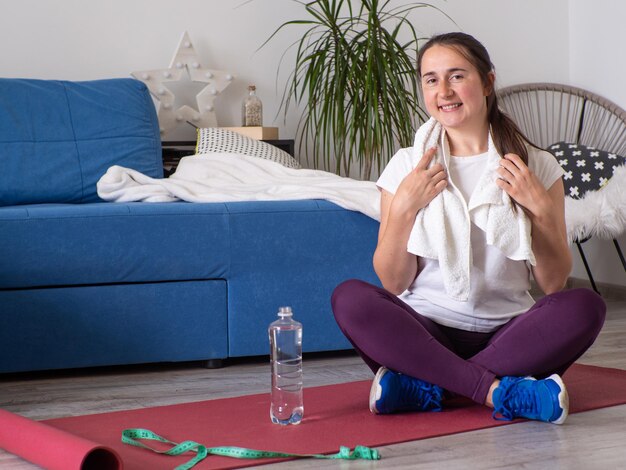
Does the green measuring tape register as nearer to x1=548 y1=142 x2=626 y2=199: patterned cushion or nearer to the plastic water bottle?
the plastic water bottle

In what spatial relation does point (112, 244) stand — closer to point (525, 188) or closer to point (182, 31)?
point (525, 188)

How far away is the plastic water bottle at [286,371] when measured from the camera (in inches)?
75.6

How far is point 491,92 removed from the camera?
2064mm

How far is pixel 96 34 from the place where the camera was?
3.65 m

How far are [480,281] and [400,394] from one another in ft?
1.00

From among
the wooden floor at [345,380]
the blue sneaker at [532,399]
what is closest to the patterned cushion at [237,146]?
the wooden floor at [345,380]

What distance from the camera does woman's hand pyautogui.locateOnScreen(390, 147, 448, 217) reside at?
1.99 m

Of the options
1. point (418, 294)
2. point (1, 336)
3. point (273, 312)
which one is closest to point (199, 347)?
point (273, 312)

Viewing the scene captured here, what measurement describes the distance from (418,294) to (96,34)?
214cm

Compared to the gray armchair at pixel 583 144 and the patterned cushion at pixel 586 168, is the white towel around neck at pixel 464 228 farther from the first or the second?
the patterned cushion at pixel 586 168

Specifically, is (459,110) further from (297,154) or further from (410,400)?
(297,154)

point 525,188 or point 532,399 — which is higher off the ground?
point 525,188

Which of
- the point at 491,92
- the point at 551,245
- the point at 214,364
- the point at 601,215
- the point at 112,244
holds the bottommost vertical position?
the point at 214,364

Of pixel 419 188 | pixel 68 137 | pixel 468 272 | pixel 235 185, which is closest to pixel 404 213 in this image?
pixel 419 188
